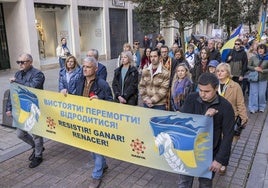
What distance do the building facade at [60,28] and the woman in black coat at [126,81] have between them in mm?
9966

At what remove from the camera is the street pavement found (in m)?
4.24

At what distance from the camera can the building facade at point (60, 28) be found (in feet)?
46.7

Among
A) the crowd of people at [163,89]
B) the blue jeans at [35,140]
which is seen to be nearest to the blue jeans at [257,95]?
the crowd of people at [163,89]

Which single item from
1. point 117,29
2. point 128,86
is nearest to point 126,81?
point 128,86

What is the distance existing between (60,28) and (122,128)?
1457 cm

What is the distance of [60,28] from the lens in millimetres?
17203

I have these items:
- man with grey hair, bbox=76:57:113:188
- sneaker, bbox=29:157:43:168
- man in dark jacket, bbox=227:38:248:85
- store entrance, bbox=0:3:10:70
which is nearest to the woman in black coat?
man with grey hair, bbox=76:57:113:188

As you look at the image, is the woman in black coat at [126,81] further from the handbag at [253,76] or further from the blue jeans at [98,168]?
the handbag at [253,76]

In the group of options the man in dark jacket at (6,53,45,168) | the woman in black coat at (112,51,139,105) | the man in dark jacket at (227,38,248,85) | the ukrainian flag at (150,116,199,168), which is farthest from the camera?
the man in dark jacket at (227,38,248,85)

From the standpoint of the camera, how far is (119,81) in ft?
18.6

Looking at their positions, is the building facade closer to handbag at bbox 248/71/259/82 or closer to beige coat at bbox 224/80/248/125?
handbag at bbox 248/71/259/82

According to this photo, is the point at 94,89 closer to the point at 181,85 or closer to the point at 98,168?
the point at 98,168

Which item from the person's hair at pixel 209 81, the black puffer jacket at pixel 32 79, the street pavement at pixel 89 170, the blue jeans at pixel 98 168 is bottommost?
the street pavement at pixel 89 170

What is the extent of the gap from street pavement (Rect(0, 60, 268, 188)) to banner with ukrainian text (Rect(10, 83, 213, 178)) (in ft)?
1.70
